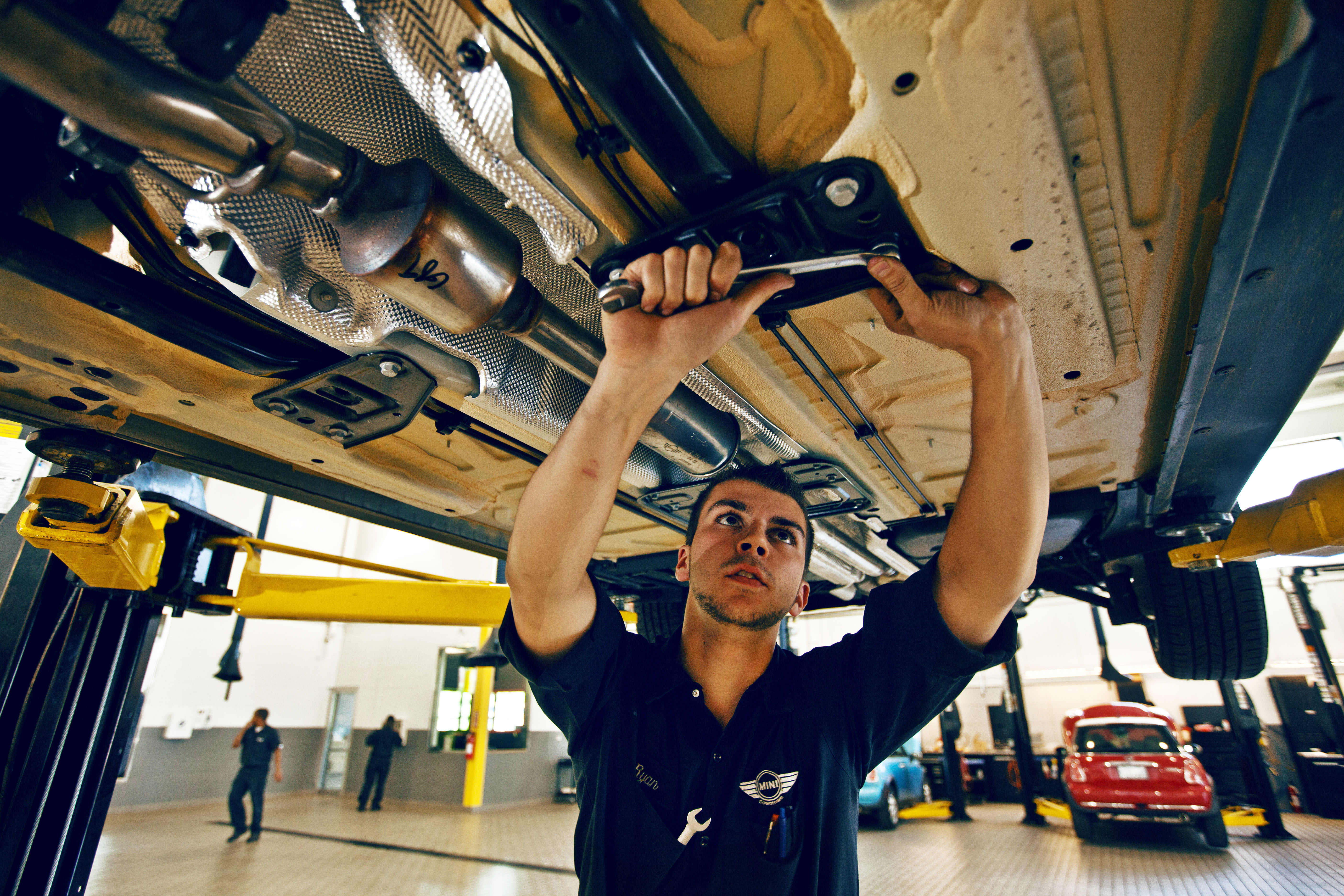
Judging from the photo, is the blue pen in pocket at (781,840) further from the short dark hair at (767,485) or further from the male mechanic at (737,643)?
the short dark hair at (767,485)

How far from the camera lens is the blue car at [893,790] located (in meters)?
6.88

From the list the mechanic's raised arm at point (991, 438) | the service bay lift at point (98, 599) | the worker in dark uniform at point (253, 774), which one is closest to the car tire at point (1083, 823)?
the service bay lift at point (98, 599)

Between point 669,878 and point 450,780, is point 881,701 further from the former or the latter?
point 450,780

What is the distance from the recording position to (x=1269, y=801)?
6148 mm

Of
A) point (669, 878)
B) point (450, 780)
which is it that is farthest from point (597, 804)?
point (450, 780)

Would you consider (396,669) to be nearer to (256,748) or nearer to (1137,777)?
(256,748)

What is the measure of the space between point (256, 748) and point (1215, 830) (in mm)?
9370

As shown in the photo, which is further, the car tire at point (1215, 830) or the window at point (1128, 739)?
the window at point (1128, 739)

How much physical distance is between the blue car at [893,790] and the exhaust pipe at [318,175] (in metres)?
6.37

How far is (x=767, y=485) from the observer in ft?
4.88

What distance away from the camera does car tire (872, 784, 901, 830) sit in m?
7.02

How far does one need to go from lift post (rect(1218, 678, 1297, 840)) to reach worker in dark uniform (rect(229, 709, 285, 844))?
32.1 ft

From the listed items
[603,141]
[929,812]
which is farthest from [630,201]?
[929,812]

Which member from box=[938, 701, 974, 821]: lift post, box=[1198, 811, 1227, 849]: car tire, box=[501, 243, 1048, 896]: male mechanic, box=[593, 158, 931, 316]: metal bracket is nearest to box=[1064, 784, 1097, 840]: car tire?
box=[1198, 811, 1227, 849]: car tire
